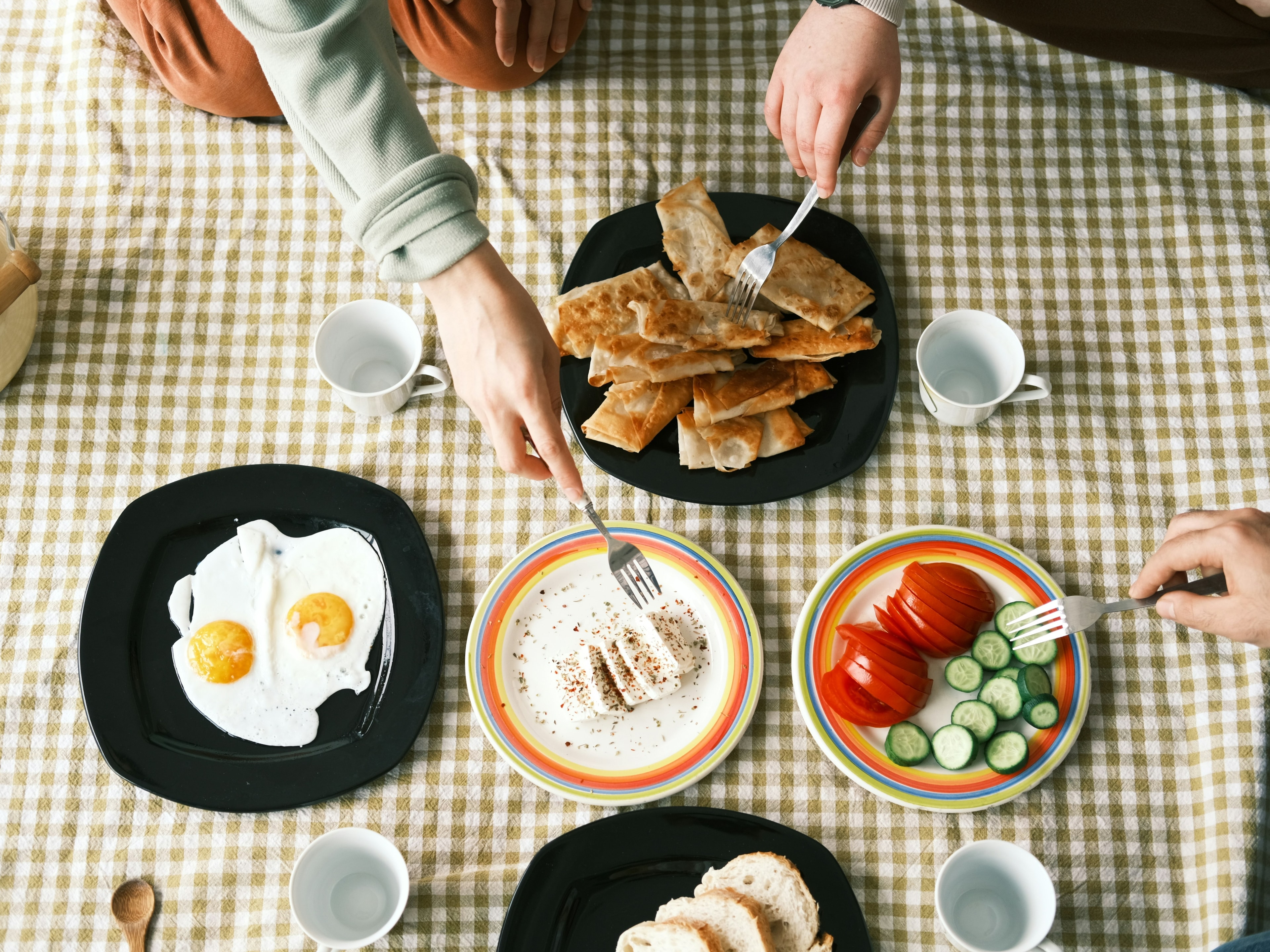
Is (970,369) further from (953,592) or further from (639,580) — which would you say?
(639,580)

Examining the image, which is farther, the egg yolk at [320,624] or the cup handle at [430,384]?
the cup handle at [430,384]

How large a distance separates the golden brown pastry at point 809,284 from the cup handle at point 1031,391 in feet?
1.20

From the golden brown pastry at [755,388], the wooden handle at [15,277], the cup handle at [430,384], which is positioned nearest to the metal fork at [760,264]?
the golden brown pastry at [755,388]

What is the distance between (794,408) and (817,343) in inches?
5.8

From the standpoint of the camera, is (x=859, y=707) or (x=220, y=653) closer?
(x=859, y=707)

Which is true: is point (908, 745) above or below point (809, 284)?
below

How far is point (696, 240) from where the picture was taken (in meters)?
2.12

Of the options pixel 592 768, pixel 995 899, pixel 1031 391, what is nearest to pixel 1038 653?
pixel 995 899

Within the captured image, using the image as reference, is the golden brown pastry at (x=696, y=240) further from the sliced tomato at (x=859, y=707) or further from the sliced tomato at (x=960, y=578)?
the sliced tomato at (x=859, y=707)

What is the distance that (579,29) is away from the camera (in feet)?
7.79

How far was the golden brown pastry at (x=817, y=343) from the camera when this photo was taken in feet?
6.54

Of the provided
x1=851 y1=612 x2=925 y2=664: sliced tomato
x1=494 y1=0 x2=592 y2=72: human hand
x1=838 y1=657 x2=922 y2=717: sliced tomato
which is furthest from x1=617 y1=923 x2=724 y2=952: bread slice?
x1=494 y1=0 x2=592 y2=72: human hand

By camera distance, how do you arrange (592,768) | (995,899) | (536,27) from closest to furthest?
(995,899), (592,768), (536,27)

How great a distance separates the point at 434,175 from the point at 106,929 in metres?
1.55
